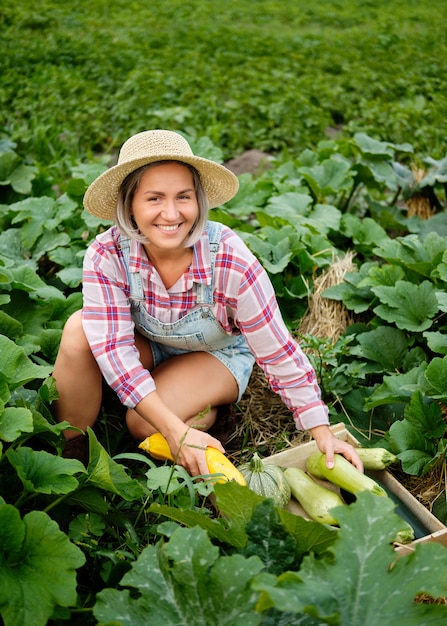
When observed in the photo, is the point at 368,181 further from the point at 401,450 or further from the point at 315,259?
the point at 401,450

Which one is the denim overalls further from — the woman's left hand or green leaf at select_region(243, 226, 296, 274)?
green leaf at select_region(243, 226, 296, 274)

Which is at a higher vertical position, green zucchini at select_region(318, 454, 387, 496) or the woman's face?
the woman's face

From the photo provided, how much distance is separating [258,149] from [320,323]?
2.72 meters

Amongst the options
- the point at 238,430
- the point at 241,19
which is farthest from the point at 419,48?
the point at 238,430

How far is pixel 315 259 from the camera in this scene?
3.47 m

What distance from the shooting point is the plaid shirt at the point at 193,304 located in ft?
8.18

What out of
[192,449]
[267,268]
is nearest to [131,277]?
[192,449]

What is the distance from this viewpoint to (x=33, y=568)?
5.81 ft

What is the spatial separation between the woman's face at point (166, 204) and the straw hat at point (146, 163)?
0.15 feet

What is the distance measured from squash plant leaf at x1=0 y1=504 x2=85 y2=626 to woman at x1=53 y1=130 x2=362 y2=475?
24.9 inches

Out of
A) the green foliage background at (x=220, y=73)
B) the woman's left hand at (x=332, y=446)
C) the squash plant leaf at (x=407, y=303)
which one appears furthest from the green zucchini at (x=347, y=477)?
the green foliage background at (x=220, y=73)

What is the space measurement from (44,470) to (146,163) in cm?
102

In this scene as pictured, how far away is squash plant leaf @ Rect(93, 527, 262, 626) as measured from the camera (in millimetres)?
1622

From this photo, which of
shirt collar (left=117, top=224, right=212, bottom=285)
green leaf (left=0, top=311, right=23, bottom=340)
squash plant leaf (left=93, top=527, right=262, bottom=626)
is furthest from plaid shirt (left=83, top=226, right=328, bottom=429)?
squash plant leaf (left=93, top=527, right=262, bottom=626)
